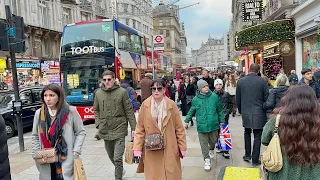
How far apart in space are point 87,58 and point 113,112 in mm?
7452

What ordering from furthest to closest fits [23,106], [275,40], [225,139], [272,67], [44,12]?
[44,12] → [272,67] → [275,40] → [23,106] → [225,139]

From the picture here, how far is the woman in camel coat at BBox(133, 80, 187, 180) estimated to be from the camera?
380 cm

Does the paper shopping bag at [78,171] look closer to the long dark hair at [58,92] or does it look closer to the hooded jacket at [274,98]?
the long dark hair at [58,92]

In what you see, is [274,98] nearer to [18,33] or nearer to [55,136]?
[55,136]

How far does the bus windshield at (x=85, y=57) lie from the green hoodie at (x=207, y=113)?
264 inches

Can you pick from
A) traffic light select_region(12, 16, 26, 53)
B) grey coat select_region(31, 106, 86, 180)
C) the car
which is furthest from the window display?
the car

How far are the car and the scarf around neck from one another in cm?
758

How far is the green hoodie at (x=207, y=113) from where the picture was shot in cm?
556

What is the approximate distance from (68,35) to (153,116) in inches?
369

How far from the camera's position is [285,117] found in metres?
2.34

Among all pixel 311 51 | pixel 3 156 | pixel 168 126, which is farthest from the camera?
pixel 311 51

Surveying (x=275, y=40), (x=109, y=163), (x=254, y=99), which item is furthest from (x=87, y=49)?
(x=275, y=40)

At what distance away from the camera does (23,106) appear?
36.1 feet

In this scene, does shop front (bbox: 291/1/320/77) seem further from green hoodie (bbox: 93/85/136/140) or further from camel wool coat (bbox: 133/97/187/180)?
camel wool coat (bbox: 133/97/187/180)
